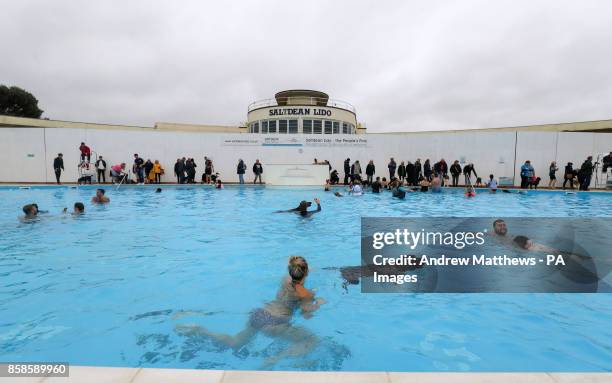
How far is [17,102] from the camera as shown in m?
49.6

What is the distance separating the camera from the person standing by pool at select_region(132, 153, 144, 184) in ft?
70.1

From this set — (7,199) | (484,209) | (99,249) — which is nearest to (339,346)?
(99,249)

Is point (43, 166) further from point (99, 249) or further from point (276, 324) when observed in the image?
point (276, 324)

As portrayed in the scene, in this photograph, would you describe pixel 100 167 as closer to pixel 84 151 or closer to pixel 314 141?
pixel 84 151

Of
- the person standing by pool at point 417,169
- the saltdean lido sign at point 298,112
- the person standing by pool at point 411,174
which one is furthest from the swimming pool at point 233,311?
the saltdean lido sign at point 298,112

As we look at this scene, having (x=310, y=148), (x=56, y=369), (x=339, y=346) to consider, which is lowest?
(x=339, y=346)

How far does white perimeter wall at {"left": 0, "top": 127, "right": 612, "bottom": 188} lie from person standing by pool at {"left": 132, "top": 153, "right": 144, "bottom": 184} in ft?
4.78

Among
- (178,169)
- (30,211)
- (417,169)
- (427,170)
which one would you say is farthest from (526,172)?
(30,211)

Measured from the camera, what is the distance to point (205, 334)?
3.92m

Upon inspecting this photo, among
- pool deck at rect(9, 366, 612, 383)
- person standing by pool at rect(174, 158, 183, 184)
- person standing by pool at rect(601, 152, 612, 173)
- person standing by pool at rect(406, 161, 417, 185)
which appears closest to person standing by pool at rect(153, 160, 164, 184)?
person standing by pool at rect(174, 158, 183, 184)

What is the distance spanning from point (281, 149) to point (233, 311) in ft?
64.5

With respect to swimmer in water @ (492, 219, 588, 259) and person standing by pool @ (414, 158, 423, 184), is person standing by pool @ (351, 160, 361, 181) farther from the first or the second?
swimmer in water @ (492, 219, 588, 259)

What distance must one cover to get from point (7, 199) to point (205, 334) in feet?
53.4

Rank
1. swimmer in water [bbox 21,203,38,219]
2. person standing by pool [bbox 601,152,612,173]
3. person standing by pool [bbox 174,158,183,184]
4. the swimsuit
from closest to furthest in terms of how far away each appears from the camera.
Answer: the swimsuit → swimmer in water [bbox 21,203,38,219] → person standing by pool [bbox 601,152,612,173] → person standing by pool [bbox 174,158,183,184]
